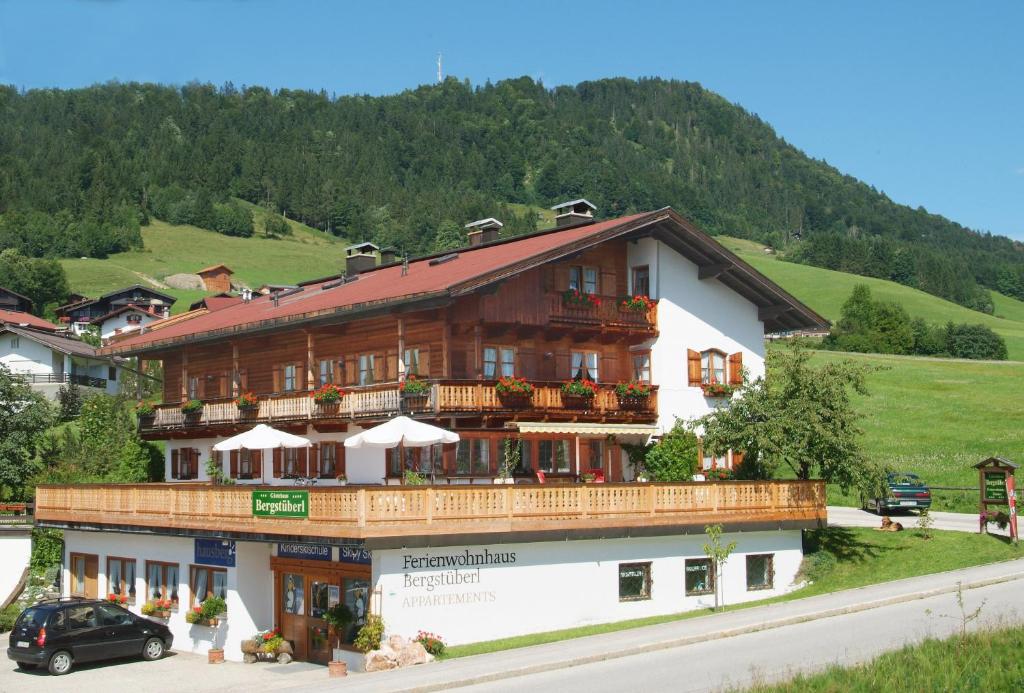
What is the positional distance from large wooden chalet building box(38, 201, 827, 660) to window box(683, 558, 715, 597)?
0.05 m

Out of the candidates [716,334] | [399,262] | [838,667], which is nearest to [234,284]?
[399,262]

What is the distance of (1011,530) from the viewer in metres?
34.1

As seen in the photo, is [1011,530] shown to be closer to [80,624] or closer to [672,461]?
[672,461]

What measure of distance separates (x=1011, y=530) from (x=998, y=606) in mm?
9268

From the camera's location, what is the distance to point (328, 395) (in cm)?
3800

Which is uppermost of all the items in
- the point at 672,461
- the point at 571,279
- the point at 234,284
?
the point at 234,284

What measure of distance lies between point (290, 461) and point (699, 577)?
1656cm

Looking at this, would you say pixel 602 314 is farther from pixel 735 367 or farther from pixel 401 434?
pixel 401 434

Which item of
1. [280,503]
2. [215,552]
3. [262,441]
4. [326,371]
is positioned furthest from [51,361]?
[280,503]

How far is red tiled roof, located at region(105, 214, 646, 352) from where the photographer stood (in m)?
36.8

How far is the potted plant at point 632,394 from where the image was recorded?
3878 cm

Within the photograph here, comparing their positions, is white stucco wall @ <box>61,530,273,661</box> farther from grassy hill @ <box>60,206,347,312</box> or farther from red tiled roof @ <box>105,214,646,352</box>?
grassy hill @ <box>60,206,347,312</box>

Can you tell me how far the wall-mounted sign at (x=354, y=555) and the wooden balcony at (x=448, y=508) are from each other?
101cm

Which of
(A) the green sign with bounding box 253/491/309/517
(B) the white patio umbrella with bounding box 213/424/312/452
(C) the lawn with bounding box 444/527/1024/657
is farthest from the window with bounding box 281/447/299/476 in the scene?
(C) the lawn with bounding box 444/527/1024/657
